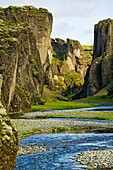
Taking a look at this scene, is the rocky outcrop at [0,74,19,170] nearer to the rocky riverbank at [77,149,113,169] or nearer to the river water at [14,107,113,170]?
the river water at [14,107,113,170]

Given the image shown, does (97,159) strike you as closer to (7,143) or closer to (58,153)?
(58,153)

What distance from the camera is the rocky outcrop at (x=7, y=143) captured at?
13.8 m

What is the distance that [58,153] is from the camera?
84.3 feet

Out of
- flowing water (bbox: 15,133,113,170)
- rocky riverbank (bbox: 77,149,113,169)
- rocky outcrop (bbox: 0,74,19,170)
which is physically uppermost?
rocky outcrop (bbox: 0,74,19,170)

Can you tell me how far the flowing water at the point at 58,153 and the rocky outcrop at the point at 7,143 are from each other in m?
6.28

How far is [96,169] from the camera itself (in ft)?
63.4

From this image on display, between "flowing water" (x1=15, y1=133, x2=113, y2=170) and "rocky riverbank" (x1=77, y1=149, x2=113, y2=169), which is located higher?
"rocky riverbank" (x1=77, y1=149, x2=113, y2=169)

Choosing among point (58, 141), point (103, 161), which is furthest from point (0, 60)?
point (103, 161)

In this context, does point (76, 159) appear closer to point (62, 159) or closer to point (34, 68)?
point (62, 159)

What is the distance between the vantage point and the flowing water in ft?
68.0

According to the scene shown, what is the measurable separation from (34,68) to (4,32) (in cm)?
5493

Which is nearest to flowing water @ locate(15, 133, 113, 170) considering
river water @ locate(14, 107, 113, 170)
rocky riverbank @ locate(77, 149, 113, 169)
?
river water @ locate(14, 107, 113, 170)

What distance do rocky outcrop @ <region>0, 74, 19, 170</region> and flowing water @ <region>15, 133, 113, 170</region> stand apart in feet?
20.6

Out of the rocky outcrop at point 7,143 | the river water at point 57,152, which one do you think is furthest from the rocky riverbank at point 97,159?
the rocky outcrop at point 7,143
